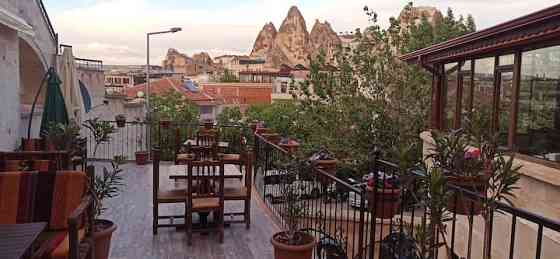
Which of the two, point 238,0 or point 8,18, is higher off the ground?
point 238,0

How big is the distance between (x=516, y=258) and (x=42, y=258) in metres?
4.17

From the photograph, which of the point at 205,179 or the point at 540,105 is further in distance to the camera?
the point at 540,105

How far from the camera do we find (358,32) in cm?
1195

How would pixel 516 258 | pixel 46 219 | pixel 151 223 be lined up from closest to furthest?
pixel 46 219 < pixel 516 258 < pixel 151 223

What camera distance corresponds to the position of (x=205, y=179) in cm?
427

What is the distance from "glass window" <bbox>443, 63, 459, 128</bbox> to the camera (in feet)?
21.7

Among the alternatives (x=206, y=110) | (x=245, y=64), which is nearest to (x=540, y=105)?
(x=206, y=110)

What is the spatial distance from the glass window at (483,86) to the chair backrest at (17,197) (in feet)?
15.6

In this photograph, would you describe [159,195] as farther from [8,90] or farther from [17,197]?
[8,90]

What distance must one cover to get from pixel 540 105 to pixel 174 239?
4.05 metres

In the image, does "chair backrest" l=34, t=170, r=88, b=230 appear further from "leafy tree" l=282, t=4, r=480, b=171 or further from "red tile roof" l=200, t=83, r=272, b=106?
"red tile roof" l=200, t=83, r=272, b=106

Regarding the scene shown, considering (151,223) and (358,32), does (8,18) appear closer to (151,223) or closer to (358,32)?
(151,223)

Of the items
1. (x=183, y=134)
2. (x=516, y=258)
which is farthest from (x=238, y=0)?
(x=516, y=258)

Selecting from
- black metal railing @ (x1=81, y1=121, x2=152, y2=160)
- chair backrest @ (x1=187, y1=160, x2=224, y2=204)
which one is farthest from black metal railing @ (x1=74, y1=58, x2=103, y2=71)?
chair backrest @ (x1=187, y1=160, x2=224, y2=204)
